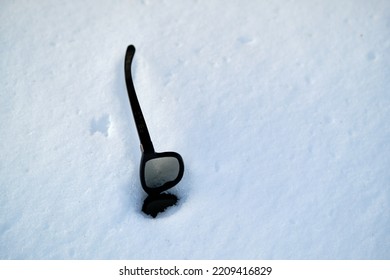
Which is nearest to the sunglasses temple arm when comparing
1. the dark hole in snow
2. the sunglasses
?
the sunglasses

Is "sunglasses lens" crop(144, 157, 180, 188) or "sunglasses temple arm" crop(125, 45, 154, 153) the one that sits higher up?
"sunglasses temple arm" crop(125, 45, 154, 153)

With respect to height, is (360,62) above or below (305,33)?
below

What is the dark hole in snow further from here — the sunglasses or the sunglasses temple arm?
the sunglasses temple arm

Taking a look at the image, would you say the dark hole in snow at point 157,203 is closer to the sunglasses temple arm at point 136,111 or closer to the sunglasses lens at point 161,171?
the sunglasses lens at point 161,171

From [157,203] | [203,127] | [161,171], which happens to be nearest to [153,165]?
[161,171]

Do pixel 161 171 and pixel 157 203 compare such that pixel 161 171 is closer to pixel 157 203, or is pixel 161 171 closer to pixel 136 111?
pixel 157 203
